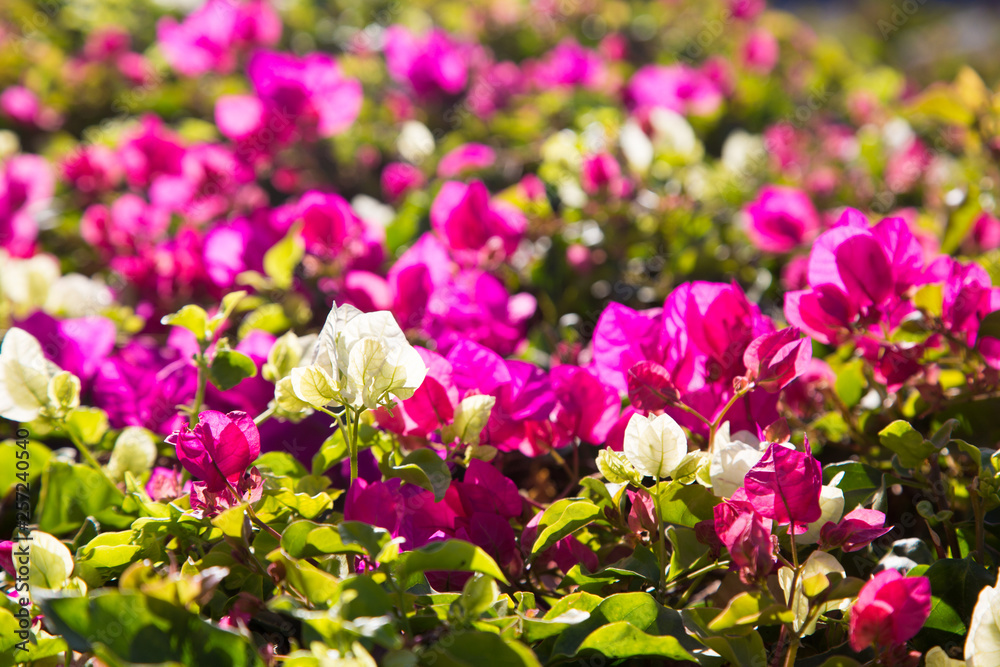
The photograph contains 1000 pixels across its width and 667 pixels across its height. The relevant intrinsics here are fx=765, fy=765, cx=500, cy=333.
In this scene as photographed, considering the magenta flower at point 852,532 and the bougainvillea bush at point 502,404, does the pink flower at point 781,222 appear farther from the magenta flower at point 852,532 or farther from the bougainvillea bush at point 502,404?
the magenta flower at point 852,532

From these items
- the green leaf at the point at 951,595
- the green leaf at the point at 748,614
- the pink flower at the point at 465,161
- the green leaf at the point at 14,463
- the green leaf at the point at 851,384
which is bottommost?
the green leaf at the point at 951,595

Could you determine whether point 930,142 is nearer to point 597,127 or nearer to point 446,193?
point 597,127

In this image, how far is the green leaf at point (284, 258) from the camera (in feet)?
3.36

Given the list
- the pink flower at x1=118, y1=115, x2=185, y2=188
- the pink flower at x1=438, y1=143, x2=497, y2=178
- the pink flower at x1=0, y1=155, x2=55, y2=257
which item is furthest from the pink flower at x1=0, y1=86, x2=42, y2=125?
the pink flower at x1=438, y1=143, x2=497, y2=178

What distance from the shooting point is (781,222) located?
118 cm

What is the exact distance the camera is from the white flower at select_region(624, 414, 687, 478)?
61cm

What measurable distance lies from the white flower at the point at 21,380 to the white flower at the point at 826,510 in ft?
2.36

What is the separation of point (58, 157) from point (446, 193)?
1147 millimetres

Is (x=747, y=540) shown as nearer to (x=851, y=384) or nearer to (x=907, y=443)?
(x=907, y=443)

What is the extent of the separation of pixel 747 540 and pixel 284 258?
0.72m

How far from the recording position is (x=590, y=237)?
125 centimetres

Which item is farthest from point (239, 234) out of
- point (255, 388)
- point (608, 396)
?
point (608, 396)

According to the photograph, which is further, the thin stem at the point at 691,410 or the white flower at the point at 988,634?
the thin stem at the point at 691,410

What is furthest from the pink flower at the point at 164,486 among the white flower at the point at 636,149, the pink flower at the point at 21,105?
the pink flower at the point at 21,105
